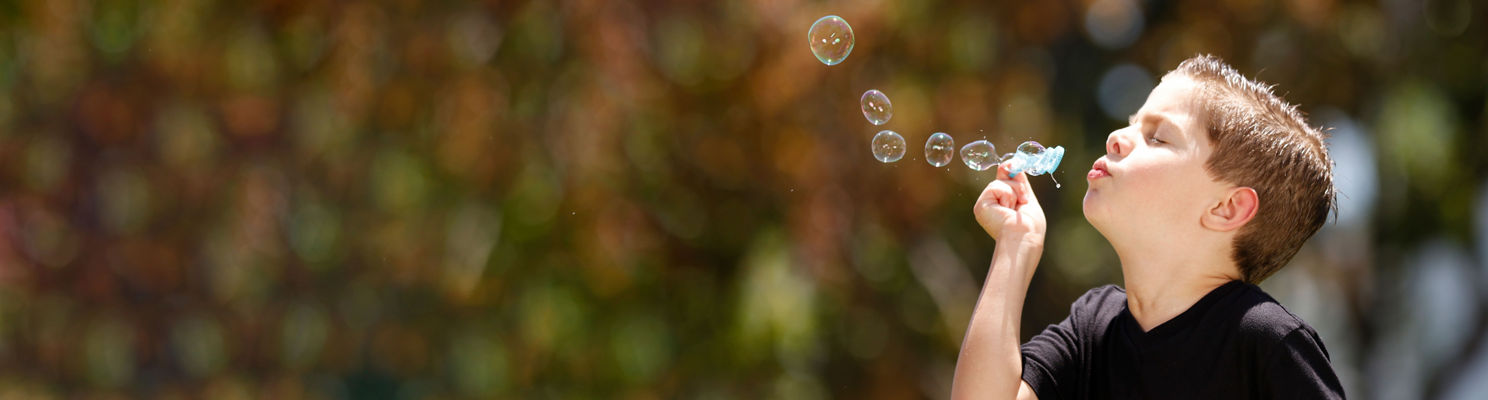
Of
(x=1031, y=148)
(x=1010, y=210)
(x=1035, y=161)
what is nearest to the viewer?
(x=1010, y=210)

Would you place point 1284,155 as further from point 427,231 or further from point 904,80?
point 427,231

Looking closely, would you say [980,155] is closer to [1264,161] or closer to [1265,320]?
[1264,161]

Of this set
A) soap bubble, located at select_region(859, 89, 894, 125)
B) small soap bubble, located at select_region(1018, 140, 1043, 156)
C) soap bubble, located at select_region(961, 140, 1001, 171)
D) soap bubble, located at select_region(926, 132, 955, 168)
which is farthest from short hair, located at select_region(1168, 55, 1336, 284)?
soap bubble, located at select_region(859, 89, 894, 125)

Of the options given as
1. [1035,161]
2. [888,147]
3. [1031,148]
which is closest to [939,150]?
[888,147]

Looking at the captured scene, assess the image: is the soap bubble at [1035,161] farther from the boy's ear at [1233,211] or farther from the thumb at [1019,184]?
the boy's ear at [1233,211]

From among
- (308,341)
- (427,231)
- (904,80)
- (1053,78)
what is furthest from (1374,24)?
(308,341)
